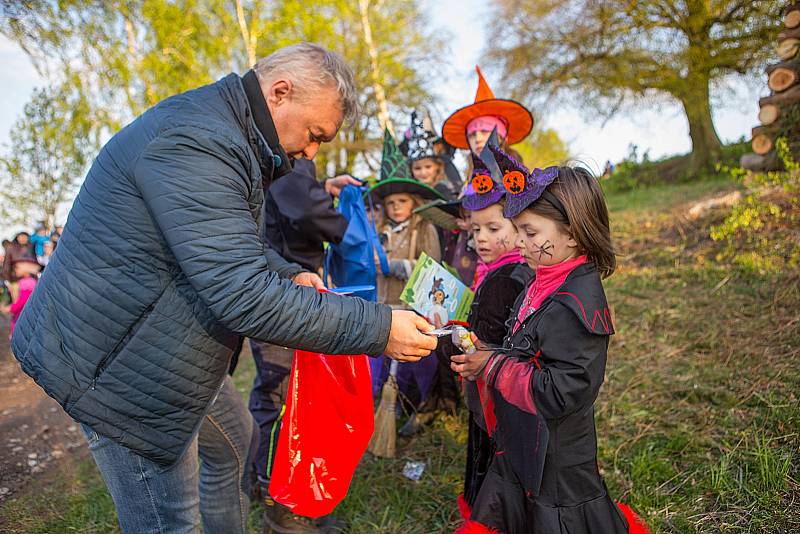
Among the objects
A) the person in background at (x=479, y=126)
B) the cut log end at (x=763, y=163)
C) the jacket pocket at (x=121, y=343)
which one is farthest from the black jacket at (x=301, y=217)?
the cut log end at (x=763, y=163)

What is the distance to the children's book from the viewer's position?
2250 millimetres

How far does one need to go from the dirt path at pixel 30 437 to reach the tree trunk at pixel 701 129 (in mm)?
13242

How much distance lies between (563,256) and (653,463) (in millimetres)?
1433

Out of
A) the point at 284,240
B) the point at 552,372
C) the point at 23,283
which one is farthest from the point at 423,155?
the point at 23,283

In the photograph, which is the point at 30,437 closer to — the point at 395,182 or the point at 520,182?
the point at 395,182

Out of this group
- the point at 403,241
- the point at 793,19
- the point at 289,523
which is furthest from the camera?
the point at 793,19

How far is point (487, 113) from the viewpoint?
366cm

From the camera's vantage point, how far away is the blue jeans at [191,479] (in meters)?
1.56

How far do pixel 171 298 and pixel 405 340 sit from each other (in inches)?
27.2

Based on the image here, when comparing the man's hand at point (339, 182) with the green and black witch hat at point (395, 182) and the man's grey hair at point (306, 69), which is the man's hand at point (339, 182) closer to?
the green and black witch hat at point (395, 182)

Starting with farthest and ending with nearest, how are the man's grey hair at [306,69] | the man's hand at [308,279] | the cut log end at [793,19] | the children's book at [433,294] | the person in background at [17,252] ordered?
the person in background at [17,252] → the cut log end at [793,19] → the children's book at [433,294] → the man's hand at [308,279] → the man's grey hair at [306,69]

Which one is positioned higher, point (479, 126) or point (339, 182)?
point (479, 126)

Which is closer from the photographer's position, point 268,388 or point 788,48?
point 268,388

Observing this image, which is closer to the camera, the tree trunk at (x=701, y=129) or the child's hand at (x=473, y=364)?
the child's hand at (x=473, y=364)
